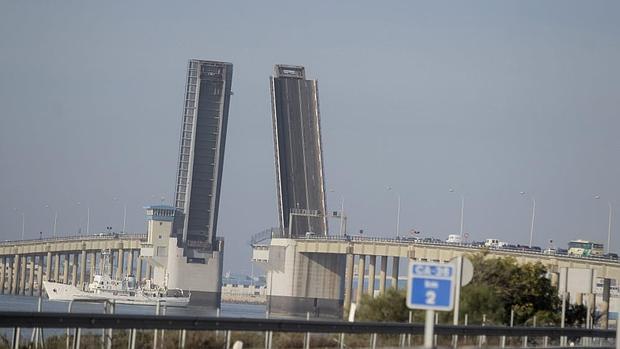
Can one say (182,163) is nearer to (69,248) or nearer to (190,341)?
(69,248)

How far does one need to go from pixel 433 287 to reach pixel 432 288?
0.02 m

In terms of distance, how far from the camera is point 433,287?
14812 millimetres

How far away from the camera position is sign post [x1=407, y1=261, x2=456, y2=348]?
14.7 m

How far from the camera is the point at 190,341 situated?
25.8 metres

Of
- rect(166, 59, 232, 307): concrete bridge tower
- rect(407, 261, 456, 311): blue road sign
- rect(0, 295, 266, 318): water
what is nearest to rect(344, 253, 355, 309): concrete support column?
rect(0, 295, 266, 318): water

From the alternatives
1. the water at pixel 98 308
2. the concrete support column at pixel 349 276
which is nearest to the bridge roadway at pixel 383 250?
the concrete support column at pixel 349 276

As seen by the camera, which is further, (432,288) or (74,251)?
(74,251)

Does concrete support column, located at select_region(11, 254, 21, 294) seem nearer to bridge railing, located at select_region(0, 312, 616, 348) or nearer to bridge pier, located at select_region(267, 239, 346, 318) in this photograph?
bridge pier, located at select_region(267, 239, 346, 318)

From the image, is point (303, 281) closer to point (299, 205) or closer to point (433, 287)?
point (299, 205)

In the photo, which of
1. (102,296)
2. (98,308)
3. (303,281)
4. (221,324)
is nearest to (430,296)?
(221,324)

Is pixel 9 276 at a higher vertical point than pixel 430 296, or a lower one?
lower

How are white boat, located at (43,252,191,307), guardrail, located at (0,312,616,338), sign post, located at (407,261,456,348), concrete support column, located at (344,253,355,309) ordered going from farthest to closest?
1. concrete support column, located at (344,253,355,309)
2. white boat, located at (43,252,191,307)
3. guardrail, located at (0,312,616,338)
4. sign post, located at (407,261,456,348)

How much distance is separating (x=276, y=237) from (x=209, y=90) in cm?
2204

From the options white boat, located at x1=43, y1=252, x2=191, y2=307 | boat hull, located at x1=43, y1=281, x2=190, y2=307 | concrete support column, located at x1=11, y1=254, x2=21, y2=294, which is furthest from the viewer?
concrete support column, located at x1=11, y1=254, x2=21, y2=294
